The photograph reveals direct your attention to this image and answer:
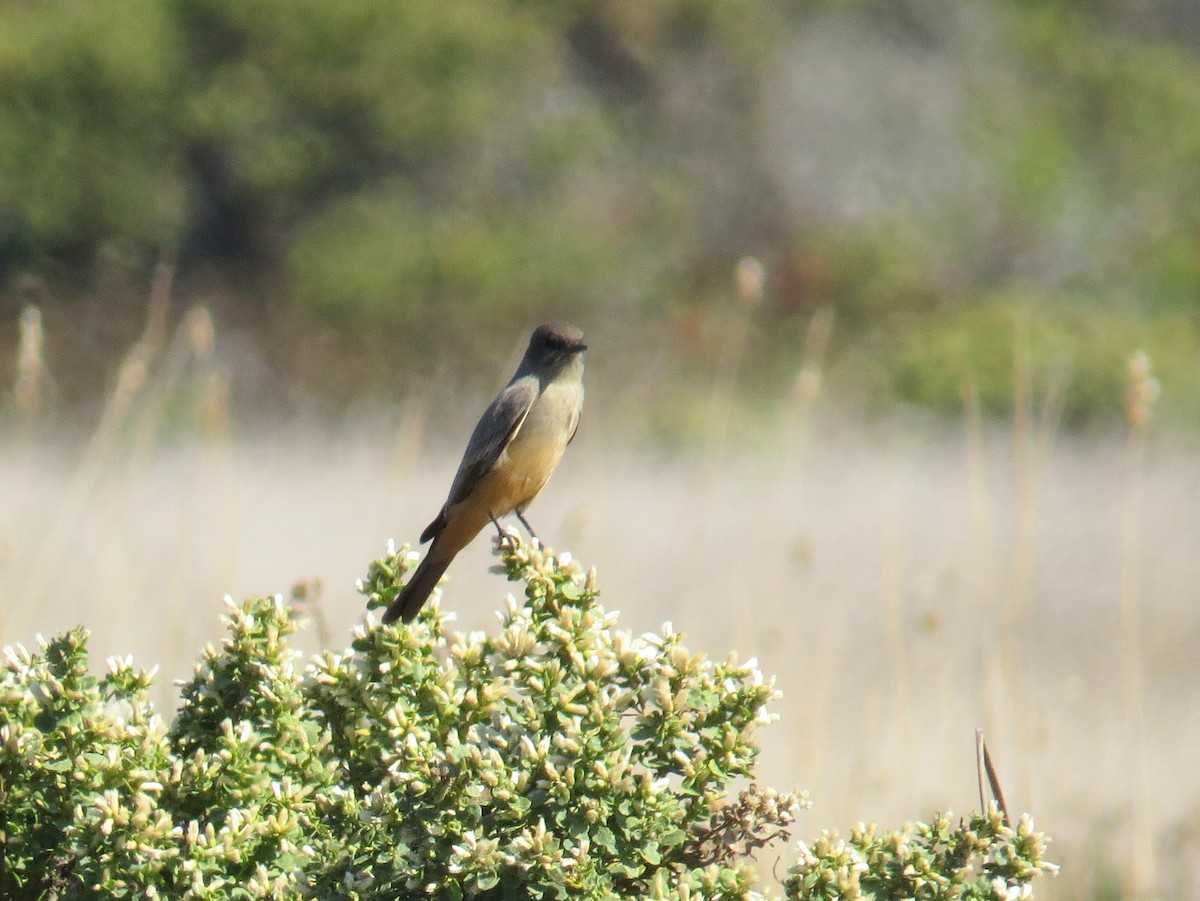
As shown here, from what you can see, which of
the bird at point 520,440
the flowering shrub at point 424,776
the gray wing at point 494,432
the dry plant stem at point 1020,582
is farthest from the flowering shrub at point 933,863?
the gray wing at point 494,432

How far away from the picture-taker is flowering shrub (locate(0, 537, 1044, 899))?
6.35 feet

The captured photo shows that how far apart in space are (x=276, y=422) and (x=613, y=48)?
6975mm

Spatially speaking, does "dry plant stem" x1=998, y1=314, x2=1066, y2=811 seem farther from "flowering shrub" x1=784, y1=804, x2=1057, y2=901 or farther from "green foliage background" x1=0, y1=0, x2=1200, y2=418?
"green foliage background" x1=0, y1=0, x2=1200, y2=418

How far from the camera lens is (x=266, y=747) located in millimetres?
2143

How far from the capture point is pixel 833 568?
24.9ft

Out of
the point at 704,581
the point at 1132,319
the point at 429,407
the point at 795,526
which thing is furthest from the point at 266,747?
the point at 1132,319

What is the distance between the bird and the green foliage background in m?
9.08

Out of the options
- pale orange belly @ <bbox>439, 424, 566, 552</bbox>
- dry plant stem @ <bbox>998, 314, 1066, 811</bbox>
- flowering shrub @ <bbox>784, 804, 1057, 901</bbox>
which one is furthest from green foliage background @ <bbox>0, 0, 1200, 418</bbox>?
flowering shrub @ <bbox>784, 804, 1057, 901</bbox>

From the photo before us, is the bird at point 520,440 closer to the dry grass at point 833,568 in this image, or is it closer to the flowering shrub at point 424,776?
the dry grass at point 833,568

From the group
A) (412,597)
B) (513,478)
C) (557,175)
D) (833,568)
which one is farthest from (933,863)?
(557,175)

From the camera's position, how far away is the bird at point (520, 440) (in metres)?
3.54

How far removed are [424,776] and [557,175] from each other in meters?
15.0

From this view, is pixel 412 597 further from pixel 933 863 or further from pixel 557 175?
pixel 557 175

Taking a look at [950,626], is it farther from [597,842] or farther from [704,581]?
[597,842]
